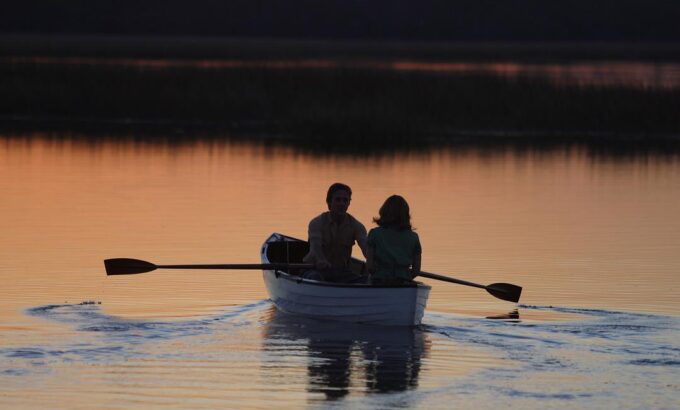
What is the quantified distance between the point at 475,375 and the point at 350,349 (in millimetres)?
1320

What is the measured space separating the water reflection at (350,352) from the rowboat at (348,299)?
0.08 m

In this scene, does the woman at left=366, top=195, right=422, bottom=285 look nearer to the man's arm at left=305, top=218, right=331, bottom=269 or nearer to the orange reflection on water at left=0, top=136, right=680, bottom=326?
the man's arm at left=305, top=218, right=331, bottom=269

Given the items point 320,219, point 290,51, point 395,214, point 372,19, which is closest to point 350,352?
point 395,214

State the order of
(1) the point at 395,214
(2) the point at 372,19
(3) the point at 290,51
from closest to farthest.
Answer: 1. (1) the point at 395,214
2. (3) the point at 290,51
3. (2) the point at 372,19

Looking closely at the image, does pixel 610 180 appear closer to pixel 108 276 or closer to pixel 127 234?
pixel 127 234

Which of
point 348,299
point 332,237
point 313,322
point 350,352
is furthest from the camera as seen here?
point 332,237

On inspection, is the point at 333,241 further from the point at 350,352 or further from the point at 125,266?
the point at 125,266

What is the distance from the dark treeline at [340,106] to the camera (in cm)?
3369

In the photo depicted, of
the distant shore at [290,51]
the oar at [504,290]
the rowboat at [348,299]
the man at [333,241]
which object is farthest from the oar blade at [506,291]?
Result: the distant shore at [290,51]

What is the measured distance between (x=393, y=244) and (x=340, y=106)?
22.1 metres

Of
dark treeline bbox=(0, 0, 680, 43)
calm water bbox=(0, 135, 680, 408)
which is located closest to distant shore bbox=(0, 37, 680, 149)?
calm water bbox=(0, 135, 680, 408)

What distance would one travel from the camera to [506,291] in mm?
13984

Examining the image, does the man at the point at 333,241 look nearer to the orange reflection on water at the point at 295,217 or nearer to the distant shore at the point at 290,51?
the orange reflection on water at the point at 295,217

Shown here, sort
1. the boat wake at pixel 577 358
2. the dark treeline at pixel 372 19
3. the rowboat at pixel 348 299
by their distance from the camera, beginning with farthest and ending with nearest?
the dark treeline at pixel 372 19 → the rowboat at pixel 348 299 → the boat wake at pixel 577 358
